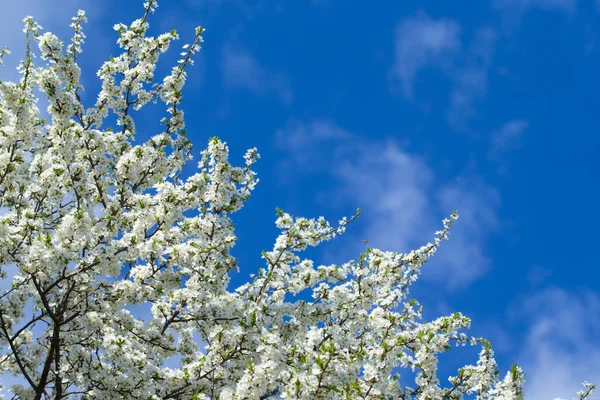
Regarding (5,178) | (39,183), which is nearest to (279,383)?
(39,183)

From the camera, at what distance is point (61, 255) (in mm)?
9422

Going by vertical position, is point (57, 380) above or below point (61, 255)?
below

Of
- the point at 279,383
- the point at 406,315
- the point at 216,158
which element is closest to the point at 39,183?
the point at 216,158

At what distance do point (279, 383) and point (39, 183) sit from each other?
20.0 ft

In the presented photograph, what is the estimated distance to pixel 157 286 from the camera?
36.1ft

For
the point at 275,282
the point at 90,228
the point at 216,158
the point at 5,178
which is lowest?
the point at 90,228

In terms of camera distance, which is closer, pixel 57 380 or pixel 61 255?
pixel 61 255

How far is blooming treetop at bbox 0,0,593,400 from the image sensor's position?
393 inches

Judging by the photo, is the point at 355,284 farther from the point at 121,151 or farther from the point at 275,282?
the point at 121,151

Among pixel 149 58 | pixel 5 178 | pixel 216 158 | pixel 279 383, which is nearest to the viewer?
pixel 279 383

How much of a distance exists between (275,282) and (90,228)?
4.15m

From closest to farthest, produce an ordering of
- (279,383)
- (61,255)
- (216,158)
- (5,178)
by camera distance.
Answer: (279,383)
(61,255)
(5,178)
(216,158)

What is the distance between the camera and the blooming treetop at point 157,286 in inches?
393

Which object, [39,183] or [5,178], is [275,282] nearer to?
[39,183]
